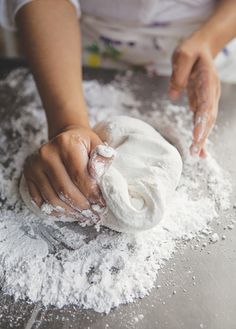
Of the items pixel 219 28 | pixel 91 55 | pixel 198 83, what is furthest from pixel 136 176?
pixel 91 55

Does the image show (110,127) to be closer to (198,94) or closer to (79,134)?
(79,134)

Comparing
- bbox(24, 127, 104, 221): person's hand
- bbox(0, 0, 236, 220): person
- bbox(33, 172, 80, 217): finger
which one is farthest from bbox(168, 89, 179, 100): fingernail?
bbox(33, 172, 80, 217): finger

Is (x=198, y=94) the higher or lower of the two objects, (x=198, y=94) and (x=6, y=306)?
the higher

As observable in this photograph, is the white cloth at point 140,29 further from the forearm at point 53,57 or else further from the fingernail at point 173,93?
the fingernail at point 173,93

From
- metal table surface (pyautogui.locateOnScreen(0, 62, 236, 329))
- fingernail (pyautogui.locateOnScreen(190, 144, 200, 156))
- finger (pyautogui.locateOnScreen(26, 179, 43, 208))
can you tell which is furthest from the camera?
fingernail (pyautogui.locateOnScreen(190, 144, 200, 156))

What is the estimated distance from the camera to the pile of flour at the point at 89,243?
647 millimetres

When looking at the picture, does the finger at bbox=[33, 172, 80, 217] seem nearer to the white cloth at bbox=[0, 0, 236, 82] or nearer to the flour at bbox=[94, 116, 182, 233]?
the flour at bbox=[94, 116, 182, 233]

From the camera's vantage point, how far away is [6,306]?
2.06 ft

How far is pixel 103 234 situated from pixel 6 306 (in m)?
0.19

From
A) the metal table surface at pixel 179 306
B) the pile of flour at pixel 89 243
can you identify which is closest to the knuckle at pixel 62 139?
the pile of flour at pixel 89 243

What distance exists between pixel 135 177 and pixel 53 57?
31 cm

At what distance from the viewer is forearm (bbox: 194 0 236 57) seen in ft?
2.97

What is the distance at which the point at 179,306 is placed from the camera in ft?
2.09

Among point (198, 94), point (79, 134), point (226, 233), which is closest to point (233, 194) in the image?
point (226, 233)
